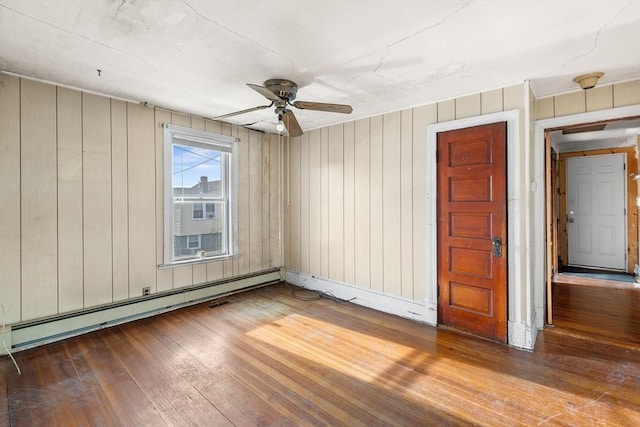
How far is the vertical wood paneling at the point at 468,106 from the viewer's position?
3.07 metres

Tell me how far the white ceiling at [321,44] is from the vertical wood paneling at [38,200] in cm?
28

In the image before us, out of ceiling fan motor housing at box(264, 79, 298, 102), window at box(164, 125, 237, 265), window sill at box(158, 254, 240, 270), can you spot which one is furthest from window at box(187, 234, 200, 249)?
ceiling fan motor housing at box(264, 79, 298, 102)

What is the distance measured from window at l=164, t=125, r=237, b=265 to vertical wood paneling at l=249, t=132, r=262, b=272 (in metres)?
0.30

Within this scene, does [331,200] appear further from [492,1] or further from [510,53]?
[492,1]

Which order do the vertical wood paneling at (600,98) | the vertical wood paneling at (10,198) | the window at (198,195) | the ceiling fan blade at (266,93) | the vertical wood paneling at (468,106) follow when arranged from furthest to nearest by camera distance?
the window at (198,195), the vertical wood paneling at (468,106), the vertical wood paneling at (600,98), the vertical wood paneling at (10,198), the ceiling fan blade at (266,93)

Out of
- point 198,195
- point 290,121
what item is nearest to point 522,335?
point 290,121

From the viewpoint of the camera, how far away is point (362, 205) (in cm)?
403

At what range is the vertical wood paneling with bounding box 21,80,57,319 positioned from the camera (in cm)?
273

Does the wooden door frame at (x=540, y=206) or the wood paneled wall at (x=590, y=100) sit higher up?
the wood paneled wall at (x=590, y=100)

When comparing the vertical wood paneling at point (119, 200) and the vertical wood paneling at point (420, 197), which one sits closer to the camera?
the vertical wood paneling at point (119, 200)

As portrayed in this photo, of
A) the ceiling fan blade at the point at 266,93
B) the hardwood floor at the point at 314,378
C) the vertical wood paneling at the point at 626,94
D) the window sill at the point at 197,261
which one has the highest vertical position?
the vertical wood paneling at the point at 626,94

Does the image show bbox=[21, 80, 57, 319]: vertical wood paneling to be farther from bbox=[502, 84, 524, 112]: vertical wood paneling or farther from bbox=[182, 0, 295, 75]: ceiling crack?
bbox=[502, 84, 524, 112]: vertical wood paneling

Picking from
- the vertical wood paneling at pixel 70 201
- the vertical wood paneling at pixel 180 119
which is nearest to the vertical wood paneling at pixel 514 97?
the vertical wood paneling at pixel 180 119

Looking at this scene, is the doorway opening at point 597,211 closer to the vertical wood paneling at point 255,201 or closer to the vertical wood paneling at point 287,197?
the vertical wood paneling at point 287,197
